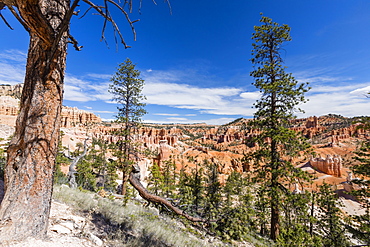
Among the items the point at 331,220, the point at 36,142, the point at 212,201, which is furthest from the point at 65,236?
the point at 331,220

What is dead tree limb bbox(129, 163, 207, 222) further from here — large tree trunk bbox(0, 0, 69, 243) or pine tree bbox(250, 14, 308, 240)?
pine tree bbox(250, 14, 308, 240)

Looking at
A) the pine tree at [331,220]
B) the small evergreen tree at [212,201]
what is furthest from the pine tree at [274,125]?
the pine tree at [331,220]

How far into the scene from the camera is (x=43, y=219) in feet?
7.64

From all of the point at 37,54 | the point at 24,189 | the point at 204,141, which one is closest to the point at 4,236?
the point at 24,189

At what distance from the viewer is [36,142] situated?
225 cm

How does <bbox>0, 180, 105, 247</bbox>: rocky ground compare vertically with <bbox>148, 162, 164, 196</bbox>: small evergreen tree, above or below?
above

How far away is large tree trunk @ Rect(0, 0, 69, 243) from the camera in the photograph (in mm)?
2148

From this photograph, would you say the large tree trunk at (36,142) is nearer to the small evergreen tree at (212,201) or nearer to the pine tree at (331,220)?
the small evergreen tree at (212,201)

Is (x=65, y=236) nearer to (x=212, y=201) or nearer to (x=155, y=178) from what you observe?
(x=212, y=201)

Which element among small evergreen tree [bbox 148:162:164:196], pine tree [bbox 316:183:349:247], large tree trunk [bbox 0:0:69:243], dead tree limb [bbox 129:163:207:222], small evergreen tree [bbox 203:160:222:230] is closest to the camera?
large tree trunk [bbox 0:0:69:243]

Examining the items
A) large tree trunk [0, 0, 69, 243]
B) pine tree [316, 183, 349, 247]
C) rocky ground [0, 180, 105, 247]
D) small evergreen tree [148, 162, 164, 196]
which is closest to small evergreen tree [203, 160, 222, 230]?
rocky ground [0, 180, 105, 247]

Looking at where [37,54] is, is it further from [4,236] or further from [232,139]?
[232,139]

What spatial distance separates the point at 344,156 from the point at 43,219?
90.7m

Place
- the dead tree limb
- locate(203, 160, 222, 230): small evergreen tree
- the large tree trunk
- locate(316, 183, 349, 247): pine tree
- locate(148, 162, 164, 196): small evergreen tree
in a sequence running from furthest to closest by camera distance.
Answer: locate(148, 162, 164, 196): small evergreen tree < locate(316, 183, 349, 247): pine tree < locate(203, 160, 222, 230): small evergreen tree < the dead tree limb < the large tree trunk
